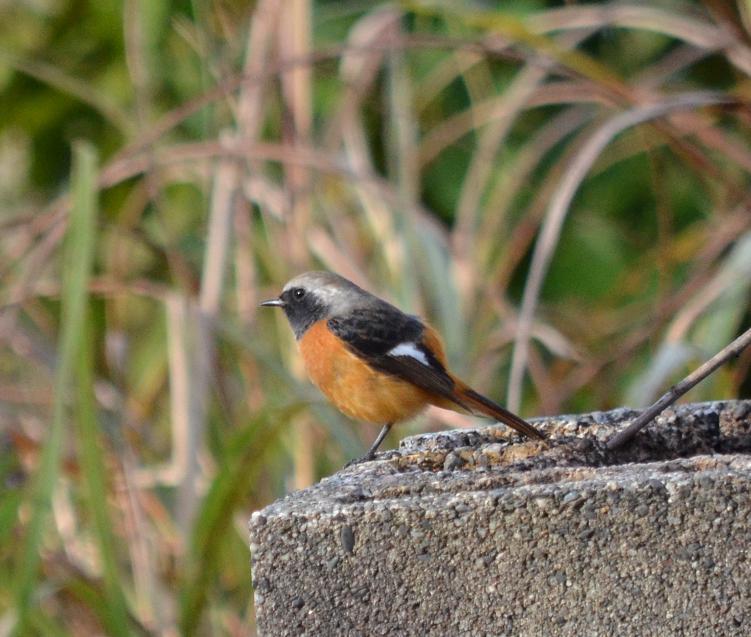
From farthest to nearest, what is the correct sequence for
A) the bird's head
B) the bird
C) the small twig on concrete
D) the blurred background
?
the bird's head, the blurred background, the bird, the small twig on concrete

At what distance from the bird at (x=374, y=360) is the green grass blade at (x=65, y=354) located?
0.66 m

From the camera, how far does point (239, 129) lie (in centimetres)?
470

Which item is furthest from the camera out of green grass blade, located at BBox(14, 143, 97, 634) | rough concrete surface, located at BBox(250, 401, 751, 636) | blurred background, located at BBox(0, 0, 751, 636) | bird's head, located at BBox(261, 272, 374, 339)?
bird's head, located at BBox(261, 272, 374, 339)

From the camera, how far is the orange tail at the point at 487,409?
2.22 m

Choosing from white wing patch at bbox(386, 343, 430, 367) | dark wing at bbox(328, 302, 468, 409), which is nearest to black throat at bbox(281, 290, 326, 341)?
dark wing at bbox(328, 302, 468, 409)

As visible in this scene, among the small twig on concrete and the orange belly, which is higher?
the orange belly

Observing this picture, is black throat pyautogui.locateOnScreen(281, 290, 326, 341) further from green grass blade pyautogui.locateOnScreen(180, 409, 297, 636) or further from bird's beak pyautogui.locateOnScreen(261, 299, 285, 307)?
green grass blade pyautogui.locateOnScreen(180, 409, 297, 636)

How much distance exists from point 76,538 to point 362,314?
5.15ft

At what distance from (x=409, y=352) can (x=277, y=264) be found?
1.47 m

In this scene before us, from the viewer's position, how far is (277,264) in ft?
16.0

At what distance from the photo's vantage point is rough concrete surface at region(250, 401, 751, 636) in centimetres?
148

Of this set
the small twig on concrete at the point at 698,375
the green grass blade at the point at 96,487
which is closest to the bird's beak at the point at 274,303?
the green grass blade at the point at 96,487

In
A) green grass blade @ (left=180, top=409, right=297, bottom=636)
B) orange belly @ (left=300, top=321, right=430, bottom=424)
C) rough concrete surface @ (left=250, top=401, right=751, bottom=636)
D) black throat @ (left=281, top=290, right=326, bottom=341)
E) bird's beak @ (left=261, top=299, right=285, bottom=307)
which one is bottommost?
rough concrete surface @ (left=250, top=401, right=751, bottom=636)

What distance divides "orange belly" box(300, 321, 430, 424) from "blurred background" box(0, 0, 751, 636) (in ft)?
0.53
